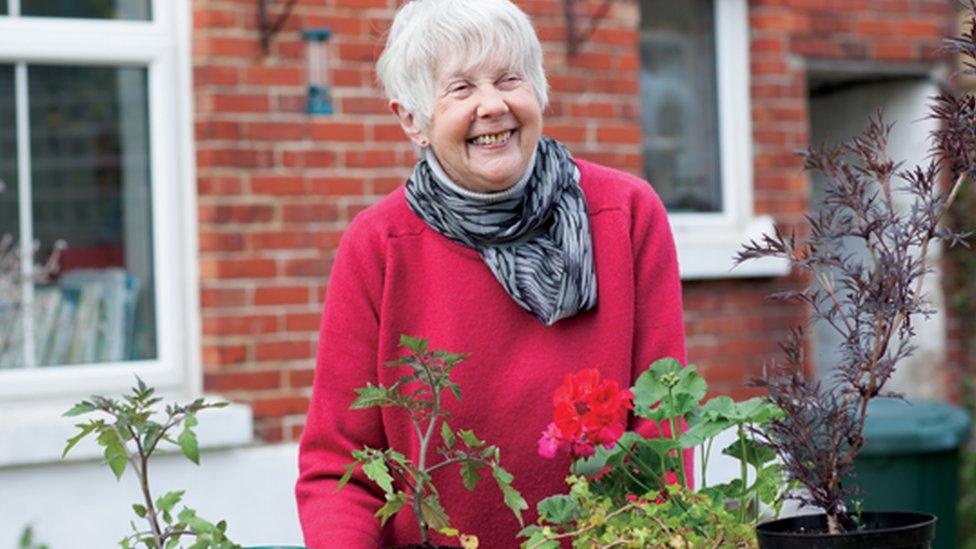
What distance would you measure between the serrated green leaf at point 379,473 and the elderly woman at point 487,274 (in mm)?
407

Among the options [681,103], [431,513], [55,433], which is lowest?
[55,433]

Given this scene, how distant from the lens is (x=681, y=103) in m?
5.90

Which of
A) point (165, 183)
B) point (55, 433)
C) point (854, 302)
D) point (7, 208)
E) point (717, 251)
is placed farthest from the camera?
point (717, 251)

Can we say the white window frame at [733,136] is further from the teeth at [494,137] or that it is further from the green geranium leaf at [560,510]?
the green geranium leaf at [560,510]

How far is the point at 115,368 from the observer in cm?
455

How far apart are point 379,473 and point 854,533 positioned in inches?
20.9

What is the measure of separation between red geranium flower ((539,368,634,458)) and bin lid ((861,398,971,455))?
12.0 feet

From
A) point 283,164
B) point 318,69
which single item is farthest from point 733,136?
point 283,164

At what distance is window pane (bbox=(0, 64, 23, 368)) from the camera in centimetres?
447

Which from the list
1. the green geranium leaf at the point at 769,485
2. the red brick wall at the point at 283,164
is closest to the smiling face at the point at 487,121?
the green geranium leaf at the point at 769,485

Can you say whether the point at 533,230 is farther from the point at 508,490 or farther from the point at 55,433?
the point at 55,433

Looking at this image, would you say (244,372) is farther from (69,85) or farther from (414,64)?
(414,64)

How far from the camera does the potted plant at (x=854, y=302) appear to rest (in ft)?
5.52

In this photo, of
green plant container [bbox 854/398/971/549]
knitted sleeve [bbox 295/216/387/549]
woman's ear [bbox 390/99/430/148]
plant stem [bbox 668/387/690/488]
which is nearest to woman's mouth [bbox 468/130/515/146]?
woman's ear [bbox 390/99/430/148]
